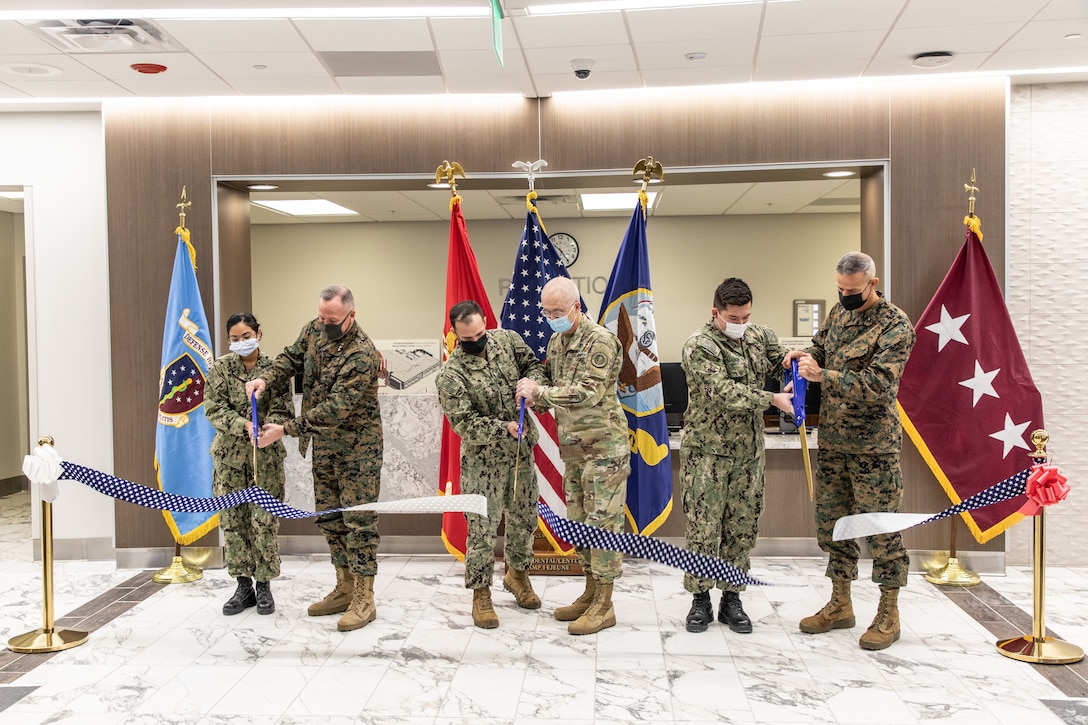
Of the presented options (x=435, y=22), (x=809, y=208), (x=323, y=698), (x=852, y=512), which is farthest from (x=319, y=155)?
(x=809, y=208)

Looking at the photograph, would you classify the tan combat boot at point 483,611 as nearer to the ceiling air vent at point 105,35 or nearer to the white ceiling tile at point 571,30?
the white ceiling tile at point 571,30

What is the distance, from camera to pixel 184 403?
5426mm

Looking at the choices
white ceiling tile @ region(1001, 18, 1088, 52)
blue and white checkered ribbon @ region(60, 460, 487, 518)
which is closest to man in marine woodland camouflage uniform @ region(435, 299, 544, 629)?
blue and white checkered ribbon @ region(60, 460, 487, 518)

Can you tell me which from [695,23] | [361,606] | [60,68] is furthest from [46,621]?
[695,23]

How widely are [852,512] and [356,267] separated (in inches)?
312

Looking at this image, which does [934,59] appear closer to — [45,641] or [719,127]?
[719,127]

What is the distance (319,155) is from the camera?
5773 mm

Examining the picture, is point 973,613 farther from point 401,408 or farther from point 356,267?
point 356,267

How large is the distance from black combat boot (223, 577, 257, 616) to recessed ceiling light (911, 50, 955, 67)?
4960 millimetres

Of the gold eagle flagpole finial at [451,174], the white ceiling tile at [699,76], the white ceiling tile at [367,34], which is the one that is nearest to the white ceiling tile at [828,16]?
the white ceiling tile at [699,76]

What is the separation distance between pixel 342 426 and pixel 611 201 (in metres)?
5.29

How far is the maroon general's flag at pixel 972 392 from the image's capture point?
516 centimetres

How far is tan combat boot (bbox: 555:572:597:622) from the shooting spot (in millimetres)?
4539

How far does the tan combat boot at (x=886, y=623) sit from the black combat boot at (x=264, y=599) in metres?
3.12
